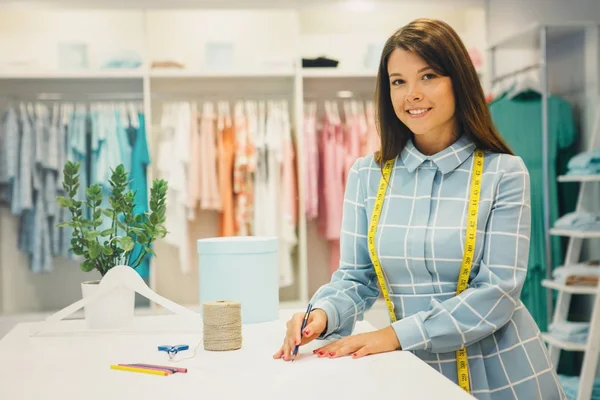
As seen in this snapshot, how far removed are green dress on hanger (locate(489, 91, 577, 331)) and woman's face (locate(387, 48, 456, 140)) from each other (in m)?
2.38

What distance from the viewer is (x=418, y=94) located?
163cm

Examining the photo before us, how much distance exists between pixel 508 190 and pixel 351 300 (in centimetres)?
44

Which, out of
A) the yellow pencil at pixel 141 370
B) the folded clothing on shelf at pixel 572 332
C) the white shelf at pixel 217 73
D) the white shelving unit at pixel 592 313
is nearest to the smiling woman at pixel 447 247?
the yellow pencil at pixel 141 370

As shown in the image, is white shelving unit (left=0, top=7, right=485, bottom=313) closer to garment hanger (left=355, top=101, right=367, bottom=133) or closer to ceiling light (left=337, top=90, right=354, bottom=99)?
ceiling light (left=337, top=90, right=354, bottom=99)

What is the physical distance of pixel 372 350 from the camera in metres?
1.50

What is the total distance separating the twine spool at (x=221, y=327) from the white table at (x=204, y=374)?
0.03m

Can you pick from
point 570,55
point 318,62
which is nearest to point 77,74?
point 318,62

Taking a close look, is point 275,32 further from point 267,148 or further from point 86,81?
point 86,81

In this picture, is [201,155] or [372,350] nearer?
[372,350]

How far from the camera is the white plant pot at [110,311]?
1.92 m

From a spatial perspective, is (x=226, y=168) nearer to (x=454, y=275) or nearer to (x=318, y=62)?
(x=318, y=62)

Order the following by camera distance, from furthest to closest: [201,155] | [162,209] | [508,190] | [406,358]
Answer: [201,155]
[162,209]
[508,190]
[406,358]

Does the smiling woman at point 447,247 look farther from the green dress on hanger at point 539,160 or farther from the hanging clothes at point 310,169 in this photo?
the hanging clothes at point 310,169

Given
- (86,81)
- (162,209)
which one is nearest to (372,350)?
(162,209)
